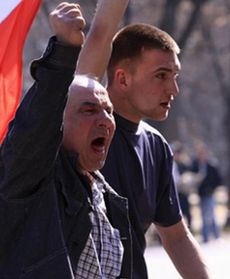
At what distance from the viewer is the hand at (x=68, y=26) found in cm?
347

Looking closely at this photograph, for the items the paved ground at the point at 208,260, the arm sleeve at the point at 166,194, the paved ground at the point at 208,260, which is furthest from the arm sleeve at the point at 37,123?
the paved ground at the point at 208,260

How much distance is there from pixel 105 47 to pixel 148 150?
0.45 meters

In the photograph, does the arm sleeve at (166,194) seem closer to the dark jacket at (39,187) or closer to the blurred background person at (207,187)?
the dark jacket at (39,187)

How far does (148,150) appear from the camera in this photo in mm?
4758

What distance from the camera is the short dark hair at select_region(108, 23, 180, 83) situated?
15.8ft

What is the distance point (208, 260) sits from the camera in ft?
41.1

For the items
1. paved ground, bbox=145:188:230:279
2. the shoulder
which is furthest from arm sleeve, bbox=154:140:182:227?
paved ground, bbox=145:188:230:279

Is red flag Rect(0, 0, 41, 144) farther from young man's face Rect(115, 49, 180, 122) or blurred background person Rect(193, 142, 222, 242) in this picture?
blurred background person Rect(193, 142, 222, 242)

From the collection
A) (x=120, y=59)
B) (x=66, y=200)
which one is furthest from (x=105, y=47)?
(x=66, y=200)

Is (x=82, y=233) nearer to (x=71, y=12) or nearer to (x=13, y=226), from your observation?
(x=13, y=226)

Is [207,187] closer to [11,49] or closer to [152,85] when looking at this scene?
[152,85]

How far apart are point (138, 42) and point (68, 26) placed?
1418 mm

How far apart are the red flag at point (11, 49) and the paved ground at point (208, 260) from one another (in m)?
6.22

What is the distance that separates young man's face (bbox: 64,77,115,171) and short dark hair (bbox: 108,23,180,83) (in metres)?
0.97
